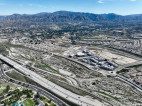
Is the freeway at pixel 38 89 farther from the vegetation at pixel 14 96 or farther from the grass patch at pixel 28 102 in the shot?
the grass patch at pixel 28 102

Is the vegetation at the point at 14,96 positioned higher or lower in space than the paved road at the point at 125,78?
higher

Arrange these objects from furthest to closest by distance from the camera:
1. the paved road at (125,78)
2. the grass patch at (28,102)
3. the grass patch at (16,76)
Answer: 1. the grass patch at (16,76)
2. the paved road at (125,78)
3. the grass patch at (28,102)

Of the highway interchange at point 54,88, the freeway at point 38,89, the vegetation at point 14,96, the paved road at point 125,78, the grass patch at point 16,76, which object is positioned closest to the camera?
the vegetation at point 14,96

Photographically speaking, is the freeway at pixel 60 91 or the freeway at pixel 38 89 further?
the freeway at pixel 60 91

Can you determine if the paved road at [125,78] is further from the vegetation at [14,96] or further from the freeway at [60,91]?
the vegetation at [14,96]

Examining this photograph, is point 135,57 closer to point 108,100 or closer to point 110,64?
point 110,64

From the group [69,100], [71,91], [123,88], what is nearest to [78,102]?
[69,100]

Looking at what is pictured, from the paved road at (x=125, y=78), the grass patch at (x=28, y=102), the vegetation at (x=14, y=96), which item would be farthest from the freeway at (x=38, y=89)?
the paved road at (x=125, y=78)

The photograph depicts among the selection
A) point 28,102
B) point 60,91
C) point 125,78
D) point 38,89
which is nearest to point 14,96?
point 28,102

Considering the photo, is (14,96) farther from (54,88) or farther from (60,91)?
(60,91)

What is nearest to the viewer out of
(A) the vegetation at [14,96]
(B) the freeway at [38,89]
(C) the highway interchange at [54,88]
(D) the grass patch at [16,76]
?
(A) the vegetation at [14,96]

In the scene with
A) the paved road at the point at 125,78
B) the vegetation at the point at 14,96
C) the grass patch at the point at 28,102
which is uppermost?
the vegetation at the point at 14,96
